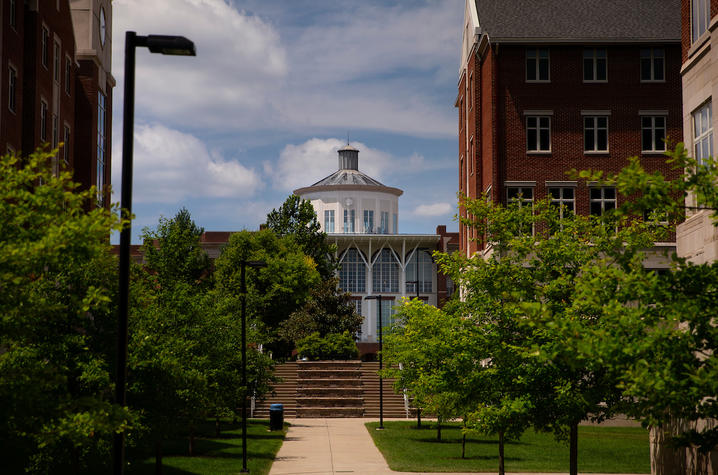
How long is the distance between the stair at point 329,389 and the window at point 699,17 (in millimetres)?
39741

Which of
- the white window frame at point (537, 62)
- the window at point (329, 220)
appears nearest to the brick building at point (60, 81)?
the white window frame at point (537, 62)

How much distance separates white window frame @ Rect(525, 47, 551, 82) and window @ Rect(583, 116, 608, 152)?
3.07 metres

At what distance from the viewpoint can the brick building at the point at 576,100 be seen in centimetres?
4738

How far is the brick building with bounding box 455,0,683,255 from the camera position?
47.4m

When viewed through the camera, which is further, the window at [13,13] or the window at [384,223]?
the window at [384,223]

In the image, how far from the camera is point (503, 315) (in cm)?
2109

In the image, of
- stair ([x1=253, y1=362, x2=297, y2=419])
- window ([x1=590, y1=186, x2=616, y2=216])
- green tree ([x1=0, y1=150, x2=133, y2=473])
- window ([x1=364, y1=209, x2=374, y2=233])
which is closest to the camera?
green tree ([x1=0, y1=150, x2=133, y2=473])

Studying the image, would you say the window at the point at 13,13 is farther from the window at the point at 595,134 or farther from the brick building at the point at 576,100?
the window at the point at 595,134

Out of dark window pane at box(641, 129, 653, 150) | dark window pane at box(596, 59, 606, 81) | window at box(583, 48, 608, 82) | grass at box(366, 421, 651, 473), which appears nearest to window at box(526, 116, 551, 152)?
window at box(583, 48, 608, 82)

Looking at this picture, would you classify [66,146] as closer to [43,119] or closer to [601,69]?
[43,119]

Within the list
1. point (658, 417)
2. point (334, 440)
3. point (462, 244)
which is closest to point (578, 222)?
point (658, 417)

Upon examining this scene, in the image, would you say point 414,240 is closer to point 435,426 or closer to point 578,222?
point 435,426

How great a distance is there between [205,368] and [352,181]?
83.5 m

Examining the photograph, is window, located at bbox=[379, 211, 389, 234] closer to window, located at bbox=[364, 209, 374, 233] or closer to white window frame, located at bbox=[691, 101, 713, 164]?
window, located at bbox=[364, 209, 374, 233]
